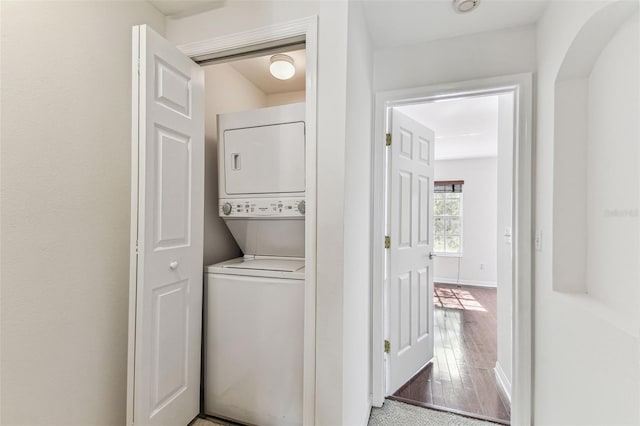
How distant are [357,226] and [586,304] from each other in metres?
1.02

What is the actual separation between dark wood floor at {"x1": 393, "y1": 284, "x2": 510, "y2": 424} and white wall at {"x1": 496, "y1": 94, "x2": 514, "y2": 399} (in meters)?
0.17

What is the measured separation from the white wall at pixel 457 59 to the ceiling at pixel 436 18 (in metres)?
0.05

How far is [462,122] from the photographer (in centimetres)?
362

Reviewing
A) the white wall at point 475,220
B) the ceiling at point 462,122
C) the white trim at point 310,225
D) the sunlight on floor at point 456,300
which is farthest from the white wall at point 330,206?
the white wall at point 475,220

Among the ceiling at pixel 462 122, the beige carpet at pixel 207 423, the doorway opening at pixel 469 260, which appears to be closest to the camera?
the beige carpet at pixel 207 423

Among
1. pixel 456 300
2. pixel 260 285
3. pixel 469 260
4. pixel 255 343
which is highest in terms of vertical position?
pixel 260 285

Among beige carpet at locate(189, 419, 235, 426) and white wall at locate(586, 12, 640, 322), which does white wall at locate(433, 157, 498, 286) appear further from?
beige carpet at locate(189, 419, 235, 426)

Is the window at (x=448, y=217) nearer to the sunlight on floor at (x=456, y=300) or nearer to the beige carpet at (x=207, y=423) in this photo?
the sunlight on floor at (x=456, y=300)

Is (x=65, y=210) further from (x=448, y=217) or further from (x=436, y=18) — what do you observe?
(x=448, y=217)

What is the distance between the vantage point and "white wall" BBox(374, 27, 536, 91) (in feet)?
5.65

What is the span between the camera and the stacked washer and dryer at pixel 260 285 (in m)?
1.51

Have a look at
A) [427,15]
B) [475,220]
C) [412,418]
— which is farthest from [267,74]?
[475,220]

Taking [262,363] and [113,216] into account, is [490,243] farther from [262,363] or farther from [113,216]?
[113,216]

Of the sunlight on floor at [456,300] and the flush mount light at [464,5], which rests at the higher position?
the flush mount light at [464,5]
